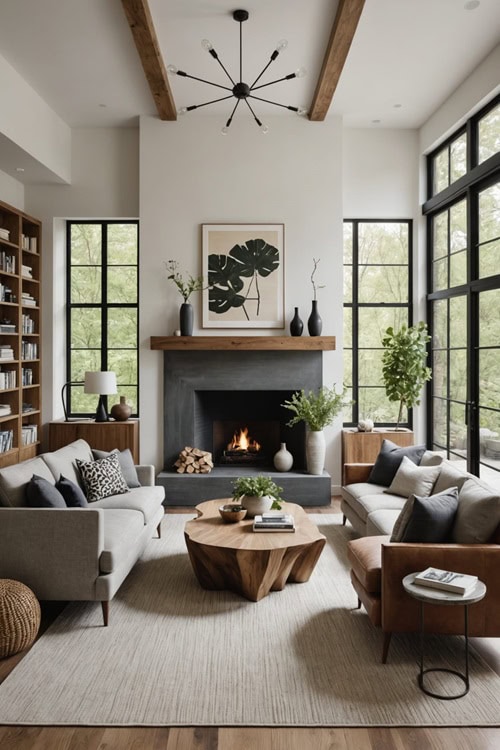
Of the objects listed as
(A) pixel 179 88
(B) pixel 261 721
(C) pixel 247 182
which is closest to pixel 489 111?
(C) pixel 247 182

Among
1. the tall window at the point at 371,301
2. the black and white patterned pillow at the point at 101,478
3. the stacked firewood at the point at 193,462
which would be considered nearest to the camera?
the black and white patterned pillow at the point at 101,478

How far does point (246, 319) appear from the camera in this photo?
6449 millimetres

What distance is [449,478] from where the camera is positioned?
13.2 ft

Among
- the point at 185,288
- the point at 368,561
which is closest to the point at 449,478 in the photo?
the point at 368,561

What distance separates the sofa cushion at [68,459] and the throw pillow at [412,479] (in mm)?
2482

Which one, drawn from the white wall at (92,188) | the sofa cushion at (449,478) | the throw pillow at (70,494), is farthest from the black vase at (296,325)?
the throw pillow at (70,494)

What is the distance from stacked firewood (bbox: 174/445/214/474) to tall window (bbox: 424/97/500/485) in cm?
254

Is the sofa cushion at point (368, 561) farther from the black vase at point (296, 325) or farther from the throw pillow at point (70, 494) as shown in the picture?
the black vase at point (296, 325)

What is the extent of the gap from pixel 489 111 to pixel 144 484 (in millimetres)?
4448

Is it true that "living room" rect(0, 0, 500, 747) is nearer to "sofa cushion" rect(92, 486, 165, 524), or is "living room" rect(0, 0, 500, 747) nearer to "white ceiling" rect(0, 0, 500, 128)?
"white ceiling" rect(0, 0, 500, 128)

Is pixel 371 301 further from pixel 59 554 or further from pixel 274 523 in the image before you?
pixel 59 554

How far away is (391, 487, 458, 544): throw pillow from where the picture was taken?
3090 mm

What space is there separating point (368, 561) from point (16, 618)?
1873 millimetres

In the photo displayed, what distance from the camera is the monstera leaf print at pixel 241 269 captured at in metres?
6.46
